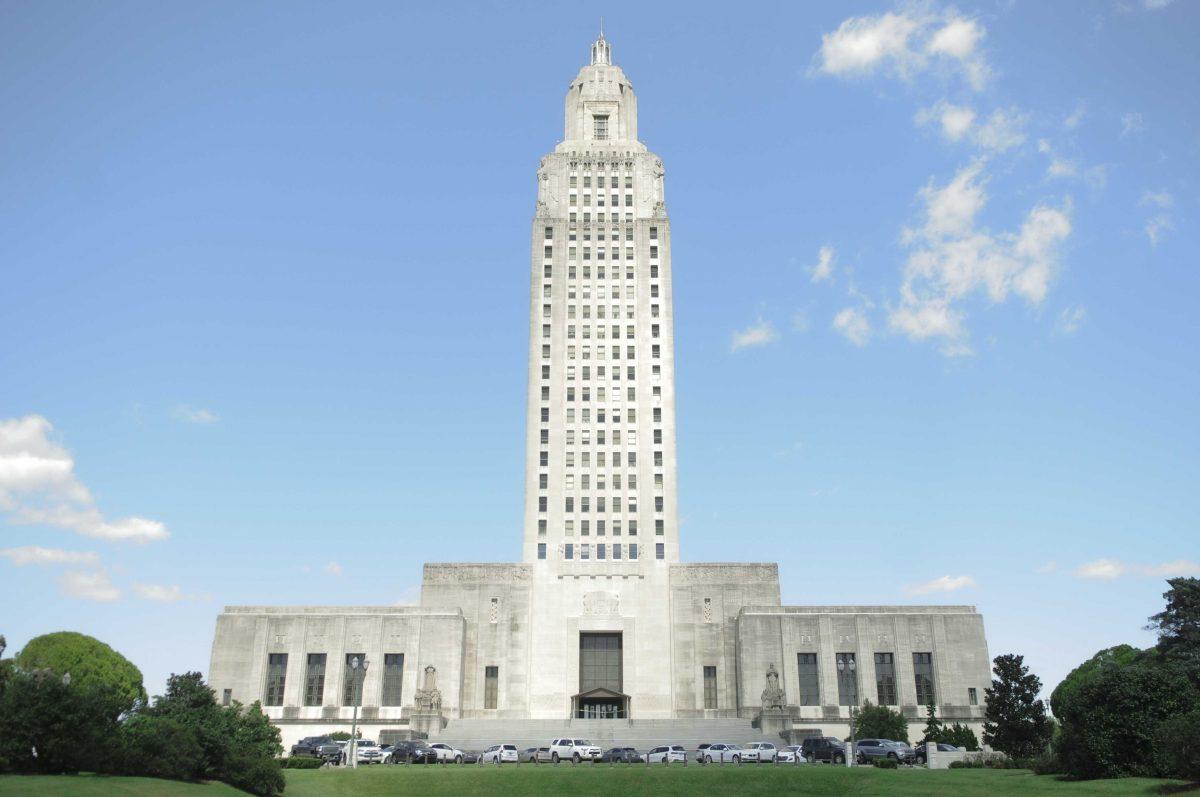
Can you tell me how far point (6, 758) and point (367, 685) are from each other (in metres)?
50.7

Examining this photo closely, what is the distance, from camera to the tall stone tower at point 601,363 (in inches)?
3455

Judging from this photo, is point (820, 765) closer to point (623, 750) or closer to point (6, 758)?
point (623, 750)

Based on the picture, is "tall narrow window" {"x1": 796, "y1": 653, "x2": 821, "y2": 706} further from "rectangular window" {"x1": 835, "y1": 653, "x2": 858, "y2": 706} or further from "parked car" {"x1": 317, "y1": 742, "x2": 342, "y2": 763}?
"parked car" {"x1": 317, "y1": 742, "x2": 342, "y2": 763}

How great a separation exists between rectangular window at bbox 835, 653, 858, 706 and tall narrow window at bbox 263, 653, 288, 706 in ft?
148

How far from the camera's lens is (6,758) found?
102ft

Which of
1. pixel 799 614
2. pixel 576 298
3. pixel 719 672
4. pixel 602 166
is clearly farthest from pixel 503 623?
pixel 602 166

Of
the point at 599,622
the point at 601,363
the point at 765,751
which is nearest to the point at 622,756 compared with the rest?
the point at 765,751

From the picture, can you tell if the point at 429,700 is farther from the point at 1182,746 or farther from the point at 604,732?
the point at 1182,746

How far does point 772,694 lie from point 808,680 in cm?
550

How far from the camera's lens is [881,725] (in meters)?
67.8

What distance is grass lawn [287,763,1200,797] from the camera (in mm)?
42656

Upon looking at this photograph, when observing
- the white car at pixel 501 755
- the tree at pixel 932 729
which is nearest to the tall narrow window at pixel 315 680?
the white car at pixel 501 755

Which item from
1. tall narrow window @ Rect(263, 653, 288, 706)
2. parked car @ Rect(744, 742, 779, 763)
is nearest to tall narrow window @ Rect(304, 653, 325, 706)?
tall narrow window @ Rect(263, 653, 288, 706)

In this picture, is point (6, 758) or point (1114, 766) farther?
point (1114, 766)
